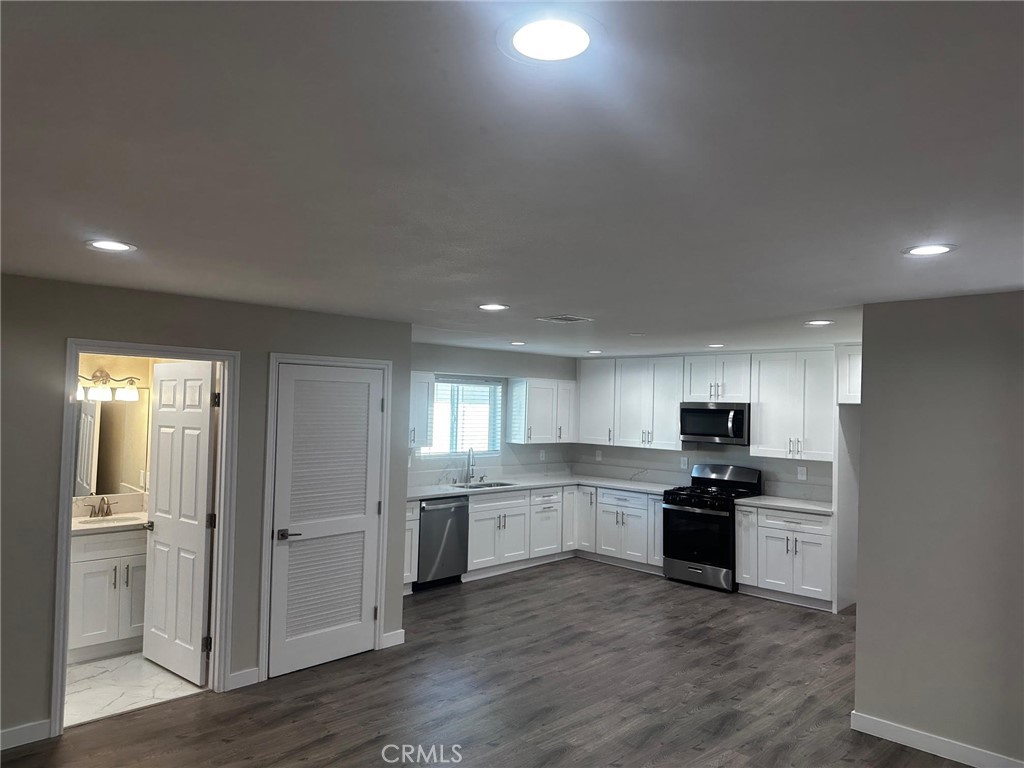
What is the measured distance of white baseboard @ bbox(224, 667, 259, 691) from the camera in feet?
13.0

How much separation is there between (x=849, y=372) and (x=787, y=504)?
4.24 ft

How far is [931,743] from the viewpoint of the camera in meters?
3.36

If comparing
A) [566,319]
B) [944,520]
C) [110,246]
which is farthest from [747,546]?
[110,246]

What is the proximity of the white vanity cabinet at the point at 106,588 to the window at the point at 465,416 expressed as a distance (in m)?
2.88

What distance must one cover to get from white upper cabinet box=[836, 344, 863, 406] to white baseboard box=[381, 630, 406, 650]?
4.02 m

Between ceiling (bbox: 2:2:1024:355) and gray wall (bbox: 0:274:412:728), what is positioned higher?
ceiling (bbox: 2:2:1024:355)

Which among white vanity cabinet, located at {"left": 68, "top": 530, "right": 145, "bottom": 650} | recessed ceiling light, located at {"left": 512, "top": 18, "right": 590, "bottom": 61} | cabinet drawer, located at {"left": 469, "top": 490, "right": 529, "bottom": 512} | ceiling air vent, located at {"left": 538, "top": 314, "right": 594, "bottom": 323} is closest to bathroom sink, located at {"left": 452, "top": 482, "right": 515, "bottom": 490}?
cabinet drawer, located at {"left": 469, "top": 490, "right": 529, "bottom": 512}

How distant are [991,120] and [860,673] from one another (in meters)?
3.26

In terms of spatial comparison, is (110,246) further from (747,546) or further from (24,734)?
(747,546)

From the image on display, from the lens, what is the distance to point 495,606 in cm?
578

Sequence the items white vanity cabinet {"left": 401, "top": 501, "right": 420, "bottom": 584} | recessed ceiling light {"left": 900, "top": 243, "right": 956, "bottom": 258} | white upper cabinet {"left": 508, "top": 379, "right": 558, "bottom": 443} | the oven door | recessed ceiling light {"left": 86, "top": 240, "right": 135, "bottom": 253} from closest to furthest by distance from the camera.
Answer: recessed ceiling light {"left": 900, "top": 243, "right": 956, "bottom": 258} → recessed ceiling light {"left": 86, "top": 240, "right": 135, "bottom": 253} → white vanity cabinet {"left": 401, "top": 501, "right": 420, "bottom": 584} → the oven door → white upper cabinet {"left": 508, "top": 379, "right": 558, "bottom": 443}

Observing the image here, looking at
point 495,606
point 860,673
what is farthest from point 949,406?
point 495,606

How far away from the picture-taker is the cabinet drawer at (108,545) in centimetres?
432

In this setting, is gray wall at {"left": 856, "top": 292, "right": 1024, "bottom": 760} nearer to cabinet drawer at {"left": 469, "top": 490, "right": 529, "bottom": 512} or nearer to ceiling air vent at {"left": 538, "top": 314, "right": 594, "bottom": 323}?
ceiling air vent at {"left": 538, "top": 314, "right": 594, "bottom": 323}
